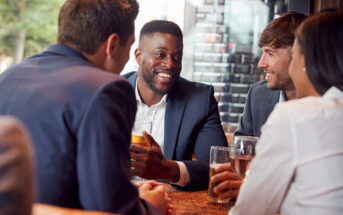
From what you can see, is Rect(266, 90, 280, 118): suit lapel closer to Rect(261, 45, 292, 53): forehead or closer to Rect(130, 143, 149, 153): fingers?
Rect(261, 45, 292, 53): forehead

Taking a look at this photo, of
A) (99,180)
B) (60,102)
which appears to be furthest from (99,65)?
(99,180)

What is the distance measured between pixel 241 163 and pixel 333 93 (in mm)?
394

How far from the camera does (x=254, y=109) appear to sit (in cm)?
255

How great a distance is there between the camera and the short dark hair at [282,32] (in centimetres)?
233

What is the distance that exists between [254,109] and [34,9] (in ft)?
12.7

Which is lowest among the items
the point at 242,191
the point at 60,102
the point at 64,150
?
the point at 242,191

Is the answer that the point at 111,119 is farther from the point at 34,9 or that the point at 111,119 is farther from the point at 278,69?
the point at 34,9

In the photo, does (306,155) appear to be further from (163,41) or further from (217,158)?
(163,41)

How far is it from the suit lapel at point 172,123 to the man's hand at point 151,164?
344 mm

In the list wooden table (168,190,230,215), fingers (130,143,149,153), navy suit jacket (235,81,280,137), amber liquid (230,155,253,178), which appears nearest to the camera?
wooden table (168,190,230,215)

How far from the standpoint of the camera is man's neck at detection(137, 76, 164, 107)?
88.7 inches

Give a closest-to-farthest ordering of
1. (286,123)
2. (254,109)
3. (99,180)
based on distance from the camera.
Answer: (99,180) < (286,123) < (254,109)

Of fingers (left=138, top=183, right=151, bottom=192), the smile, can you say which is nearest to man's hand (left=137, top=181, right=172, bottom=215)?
fingers (left=138, top=183, right=151, bottom=192)

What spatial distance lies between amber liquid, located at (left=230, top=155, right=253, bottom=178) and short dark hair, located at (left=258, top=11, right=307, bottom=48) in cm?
117
